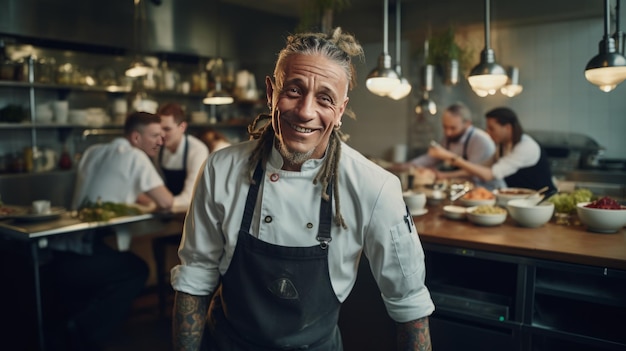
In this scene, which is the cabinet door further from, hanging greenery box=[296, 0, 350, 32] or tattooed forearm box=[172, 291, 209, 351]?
hanging greenery box=[296, 0, 350, 32]

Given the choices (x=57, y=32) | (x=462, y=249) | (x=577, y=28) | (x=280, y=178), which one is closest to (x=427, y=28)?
(x=577, y=28)

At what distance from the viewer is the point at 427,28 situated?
720 cm

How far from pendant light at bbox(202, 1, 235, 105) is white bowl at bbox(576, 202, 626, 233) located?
452 centimetres

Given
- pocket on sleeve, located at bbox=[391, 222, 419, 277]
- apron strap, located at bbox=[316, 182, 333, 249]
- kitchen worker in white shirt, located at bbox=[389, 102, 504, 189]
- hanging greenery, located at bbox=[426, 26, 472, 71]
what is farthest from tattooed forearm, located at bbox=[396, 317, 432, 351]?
hanging greenery, located at bbox=[426, 26, 472, 71]

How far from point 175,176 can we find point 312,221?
2.76 metres

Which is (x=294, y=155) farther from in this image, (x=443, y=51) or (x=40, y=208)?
(x=443, y=51)

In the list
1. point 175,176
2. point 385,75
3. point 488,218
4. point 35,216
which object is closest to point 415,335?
point 488,218

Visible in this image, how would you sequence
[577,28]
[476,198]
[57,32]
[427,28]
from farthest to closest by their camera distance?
1. [427,28]
2. [577,28]
3. [57,32]
4. [476,198]

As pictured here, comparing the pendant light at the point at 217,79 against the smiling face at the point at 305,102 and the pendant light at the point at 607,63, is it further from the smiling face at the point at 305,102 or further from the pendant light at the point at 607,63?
the smiling face at the point at 305,102

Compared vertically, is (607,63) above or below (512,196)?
above

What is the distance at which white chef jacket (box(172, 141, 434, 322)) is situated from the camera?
1621 mm

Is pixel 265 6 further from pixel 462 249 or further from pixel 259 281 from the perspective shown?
pixel 259 281

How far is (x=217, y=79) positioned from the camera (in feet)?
22.5

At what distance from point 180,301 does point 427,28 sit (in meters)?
6.27
